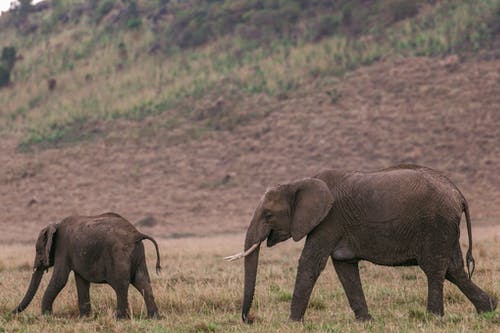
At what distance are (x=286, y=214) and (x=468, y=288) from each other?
209cm

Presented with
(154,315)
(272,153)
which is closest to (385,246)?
(154,315)

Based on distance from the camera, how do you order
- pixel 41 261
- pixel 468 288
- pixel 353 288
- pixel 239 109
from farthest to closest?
pixel 239 109 → pixel 41 261 → pixel 353 288 → pixel 468 288

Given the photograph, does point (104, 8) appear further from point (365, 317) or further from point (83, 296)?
point (365, 317)

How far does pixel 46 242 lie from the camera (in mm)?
10562

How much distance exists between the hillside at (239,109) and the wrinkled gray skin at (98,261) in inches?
735

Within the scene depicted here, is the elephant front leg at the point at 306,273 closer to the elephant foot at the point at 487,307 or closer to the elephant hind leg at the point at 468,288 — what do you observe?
the elephant hind leg at the point at 468,288

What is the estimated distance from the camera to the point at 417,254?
28.9 feet

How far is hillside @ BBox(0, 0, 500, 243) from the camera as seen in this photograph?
34.5 meters

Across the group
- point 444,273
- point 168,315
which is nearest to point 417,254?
point 444,273

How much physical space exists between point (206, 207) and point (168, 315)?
76.1 feet

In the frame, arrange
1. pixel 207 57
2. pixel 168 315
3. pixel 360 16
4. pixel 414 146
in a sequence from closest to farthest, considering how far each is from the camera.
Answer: pixel 168 315 → pixel 414 146 → pixel 360 16 → pixel 207 57

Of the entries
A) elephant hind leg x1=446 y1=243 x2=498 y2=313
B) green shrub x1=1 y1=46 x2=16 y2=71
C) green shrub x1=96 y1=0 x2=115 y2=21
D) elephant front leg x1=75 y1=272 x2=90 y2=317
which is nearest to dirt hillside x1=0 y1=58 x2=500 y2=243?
green shrub x1=1 y1=46 x2=16 y2=71

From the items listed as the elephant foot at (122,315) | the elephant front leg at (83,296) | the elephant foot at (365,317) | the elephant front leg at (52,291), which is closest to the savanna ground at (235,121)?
the elephant front leg at (83,296)

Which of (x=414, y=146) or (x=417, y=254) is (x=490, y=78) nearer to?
(x=414, y=146)
